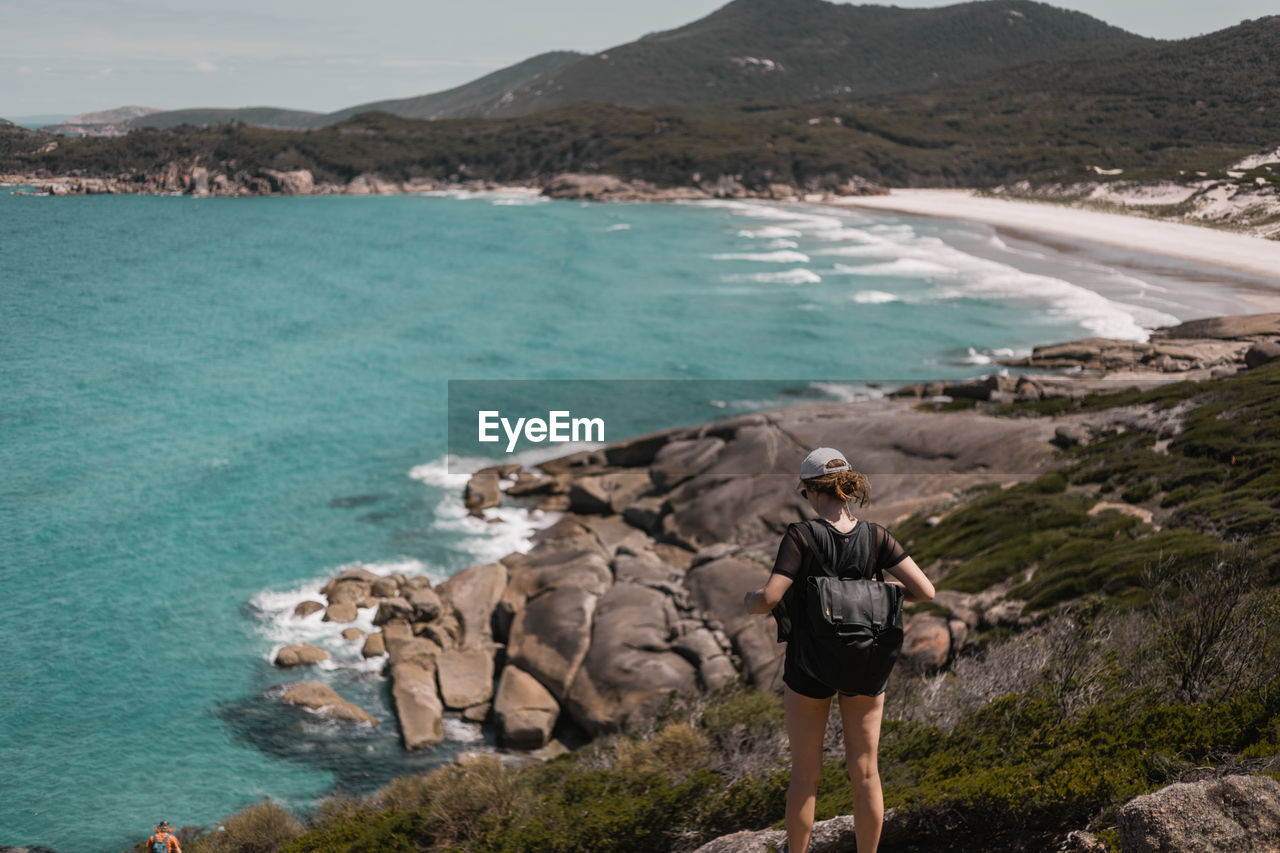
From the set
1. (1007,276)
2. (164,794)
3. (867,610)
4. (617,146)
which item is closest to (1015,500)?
(867,610)

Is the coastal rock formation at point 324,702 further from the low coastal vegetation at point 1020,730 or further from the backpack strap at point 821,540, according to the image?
the backpack strap at point 821,540

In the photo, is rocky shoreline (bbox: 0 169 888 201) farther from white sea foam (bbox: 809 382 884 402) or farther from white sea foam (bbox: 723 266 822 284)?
white sea foam (bbox: 809 382 884 402)

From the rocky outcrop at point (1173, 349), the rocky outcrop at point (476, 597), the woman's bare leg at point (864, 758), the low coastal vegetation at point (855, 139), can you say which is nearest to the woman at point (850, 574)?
the woman's bare leg at point (864, 758)

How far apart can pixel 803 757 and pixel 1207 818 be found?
204 cm

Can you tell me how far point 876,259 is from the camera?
2454 inches

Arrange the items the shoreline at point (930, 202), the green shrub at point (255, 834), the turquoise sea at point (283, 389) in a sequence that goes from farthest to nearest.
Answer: the shoreline at point (930, 202)
the turquoise sea at point (283, 389)
the green shrub at point (255, 834)

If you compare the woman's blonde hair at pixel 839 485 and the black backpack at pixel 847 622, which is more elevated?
the woman's blonde hair at pixel 839 485

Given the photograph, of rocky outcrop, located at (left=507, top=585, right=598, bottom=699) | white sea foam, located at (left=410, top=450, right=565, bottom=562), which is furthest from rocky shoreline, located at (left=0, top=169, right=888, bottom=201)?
rocky outcrop, located at (left=507, top=585, right=598, bottom=699)

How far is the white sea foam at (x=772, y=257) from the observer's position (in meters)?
62.0

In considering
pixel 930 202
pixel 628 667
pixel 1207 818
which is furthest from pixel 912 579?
pixel 930 202

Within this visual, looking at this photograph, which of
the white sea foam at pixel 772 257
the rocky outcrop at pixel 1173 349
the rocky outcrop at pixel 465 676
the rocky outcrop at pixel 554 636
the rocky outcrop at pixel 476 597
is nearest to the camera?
the rocky outcrop at pixel 554 636

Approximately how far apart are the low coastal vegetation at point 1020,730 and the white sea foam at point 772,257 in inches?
1930

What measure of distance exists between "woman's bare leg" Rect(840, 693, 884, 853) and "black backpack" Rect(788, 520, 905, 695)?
140 millimetres

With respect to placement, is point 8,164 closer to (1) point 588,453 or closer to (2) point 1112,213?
(1) point 588,453
